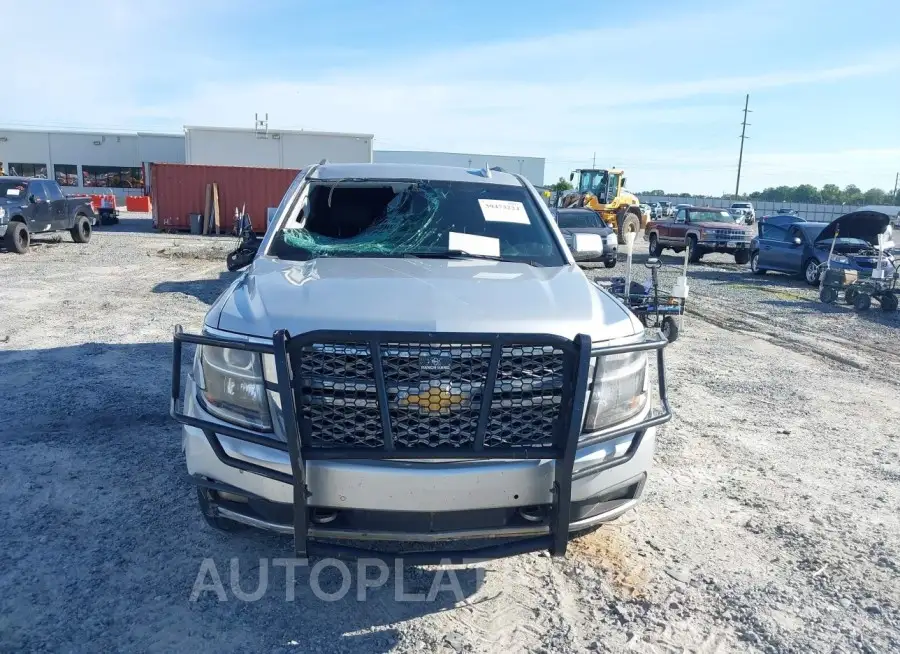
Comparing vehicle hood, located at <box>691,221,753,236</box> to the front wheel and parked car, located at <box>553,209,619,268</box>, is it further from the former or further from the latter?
parked car, located at <box>553,209,619,268</box>

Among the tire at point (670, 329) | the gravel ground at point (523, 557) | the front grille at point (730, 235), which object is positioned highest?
the front grille at point (730, 235)

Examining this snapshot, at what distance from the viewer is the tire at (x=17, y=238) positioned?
53.1ft

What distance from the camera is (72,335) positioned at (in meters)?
8.20

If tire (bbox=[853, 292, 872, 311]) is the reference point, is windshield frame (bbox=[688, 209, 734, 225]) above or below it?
above

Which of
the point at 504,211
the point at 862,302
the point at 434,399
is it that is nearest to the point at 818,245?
the point at 862,302

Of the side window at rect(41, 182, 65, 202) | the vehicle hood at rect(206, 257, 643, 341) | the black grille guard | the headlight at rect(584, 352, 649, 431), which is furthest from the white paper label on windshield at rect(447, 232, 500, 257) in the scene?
the side window at rect(41, 182, 65, 202)

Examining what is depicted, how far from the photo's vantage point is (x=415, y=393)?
253 cm

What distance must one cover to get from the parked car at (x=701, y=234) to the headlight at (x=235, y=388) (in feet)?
64.7

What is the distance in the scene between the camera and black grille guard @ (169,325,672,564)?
8.07 feet

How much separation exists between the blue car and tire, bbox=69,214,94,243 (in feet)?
60.4

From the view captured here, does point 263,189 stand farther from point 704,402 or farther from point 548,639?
point 548,639

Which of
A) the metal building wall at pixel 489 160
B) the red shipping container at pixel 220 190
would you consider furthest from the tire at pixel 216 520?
the metal building wall at pixel 489 160

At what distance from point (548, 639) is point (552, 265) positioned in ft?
6.45

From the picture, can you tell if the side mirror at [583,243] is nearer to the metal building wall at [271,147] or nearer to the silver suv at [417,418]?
the silver suv at [417,418]
